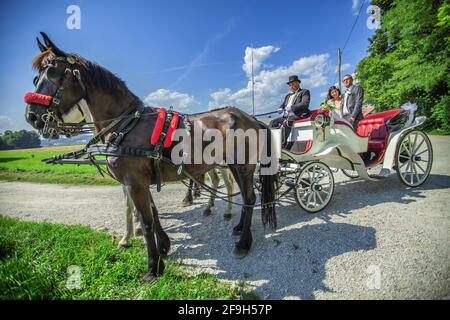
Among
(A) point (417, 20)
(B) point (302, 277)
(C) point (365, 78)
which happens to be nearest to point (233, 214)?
(B) point (302, 277)

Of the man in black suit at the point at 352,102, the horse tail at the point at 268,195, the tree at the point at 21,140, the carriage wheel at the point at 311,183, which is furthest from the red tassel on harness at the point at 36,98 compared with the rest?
the tree at the point at 21,140

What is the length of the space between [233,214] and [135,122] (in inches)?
115

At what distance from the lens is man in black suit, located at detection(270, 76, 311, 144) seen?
4.80 meters

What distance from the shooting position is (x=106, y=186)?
8.23m

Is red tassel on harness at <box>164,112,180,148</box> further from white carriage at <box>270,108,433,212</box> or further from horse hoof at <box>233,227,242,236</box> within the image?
white carriage at <box>270,108,433,212</box>

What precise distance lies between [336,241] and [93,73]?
396 cm

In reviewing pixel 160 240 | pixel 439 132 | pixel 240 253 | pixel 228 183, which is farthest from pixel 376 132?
pixel 439 132

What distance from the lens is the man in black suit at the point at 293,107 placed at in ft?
15.8

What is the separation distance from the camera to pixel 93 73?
262 centimetres

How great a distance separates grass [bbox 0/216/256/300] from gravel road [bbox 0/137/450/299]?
1.45 ft

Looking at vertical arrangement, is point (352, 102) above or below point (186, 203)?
above

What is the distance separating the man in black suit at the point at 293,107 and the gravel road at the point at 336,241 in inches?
71.9

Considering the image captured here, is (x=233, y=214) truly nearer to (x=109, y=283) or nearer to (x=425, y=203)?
(x=109, y=283)

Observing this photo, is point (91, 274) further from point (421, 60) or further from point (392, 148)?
point (421, 60)
